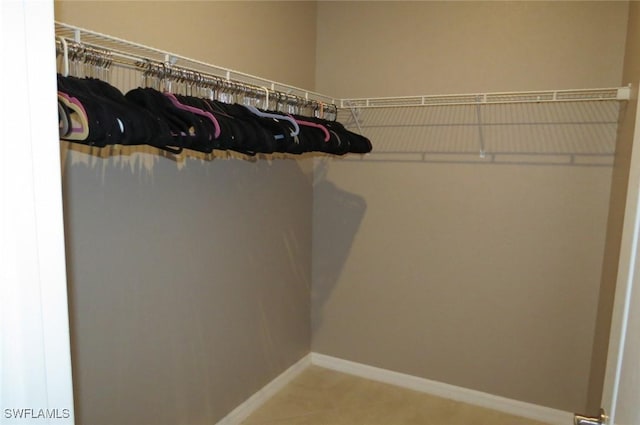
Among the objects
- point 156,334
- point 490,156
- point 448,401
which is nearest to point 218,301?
point 156,334

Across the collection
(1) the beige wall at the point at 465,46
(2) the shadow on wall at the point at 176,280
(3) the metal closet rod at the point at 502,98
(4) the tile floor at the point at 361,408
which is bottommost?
(4) the tile floor at the point at 361,408

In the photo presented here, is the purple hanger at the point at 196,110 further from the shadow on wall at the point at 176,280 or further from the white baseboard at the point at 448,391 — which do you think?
the white baseboard at the point at 448,391

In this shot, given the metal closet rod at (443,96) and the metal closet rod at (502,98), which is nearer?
the metal closet rod at (443,96)

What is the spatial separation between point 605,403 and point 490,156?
67.5 inches

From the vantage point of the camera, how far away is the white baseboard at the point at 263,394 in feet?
7.68

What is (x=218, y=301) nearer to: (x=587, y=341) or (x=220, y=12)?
(x=220, y=12)

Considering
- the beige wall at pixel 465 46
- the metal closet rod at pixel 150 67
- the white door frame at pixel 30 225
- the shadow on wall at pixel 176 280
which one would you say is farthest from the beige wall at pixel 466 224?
the white door frame at pixel 30 225

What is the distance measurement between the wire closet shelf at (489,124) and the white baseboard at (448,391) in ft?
4.62

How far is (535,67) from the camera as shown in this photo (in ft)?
7.57

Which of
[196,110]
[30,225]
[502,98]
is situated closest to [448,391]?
[502,98]

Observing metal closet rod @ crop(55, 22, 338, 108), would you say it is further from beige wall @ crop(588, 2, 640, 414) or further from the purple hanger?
beige wall @ crop(588, 2, 640, 414)

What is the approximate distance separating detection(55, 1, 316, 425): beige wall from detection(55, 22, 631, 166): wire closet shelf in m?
0.32

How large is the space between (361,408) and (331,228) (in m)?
1.14

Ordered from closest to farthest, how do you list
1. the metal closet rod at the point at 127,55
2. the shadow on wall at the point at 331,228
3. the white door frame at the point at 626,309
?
1. the white door frame at the point at 626,309
2. the metal closet rod at the point at 127,55
3. the shadow on wall at the point at 331,228
